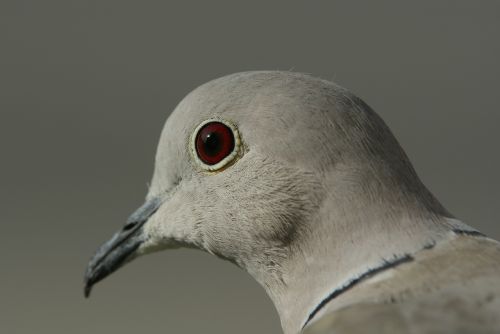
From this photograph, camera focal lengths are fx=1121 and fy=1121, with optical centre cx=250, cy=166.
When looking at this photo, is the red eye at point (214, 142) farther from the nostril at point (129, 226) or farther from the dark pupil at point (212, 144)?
the nostril at point (129, 226)

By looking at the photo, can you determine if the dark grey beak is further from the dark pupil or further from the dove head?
the dark pupil

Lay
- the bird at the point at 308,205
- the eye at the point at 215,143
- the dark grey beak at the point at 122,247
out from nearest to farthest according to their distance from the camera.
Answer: the bird at the point at 308,205
the eye at the point at 215,143
the dark grey beak at the point at 122,247

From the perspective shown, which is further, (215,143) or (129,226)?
(129,226)

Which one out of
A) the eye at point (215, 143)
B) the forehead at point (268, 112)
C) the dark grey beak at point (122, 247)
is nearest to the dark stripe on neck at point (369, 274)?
the forehead at point (268, 112)

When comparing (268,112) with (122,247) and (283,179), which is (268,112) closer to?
(283,179)

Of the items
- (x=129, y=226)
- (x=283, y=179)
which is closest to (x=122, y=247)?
(x=129, y=226)

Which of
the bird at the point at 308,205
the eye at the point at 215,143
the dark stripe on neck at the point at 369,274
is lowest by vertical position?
the dark stripe on neck at the point at 369,274

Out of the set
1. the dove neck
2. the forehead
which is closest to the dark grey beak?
the forehead

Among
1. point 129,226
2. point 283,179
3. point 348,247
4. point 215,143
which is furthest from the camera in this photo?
point 129,226

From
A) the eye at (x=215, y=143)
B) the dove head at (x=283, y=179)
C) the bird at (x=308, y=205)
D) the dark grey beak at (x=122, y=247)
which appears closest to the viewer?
the bird at (x=308, y=205)
